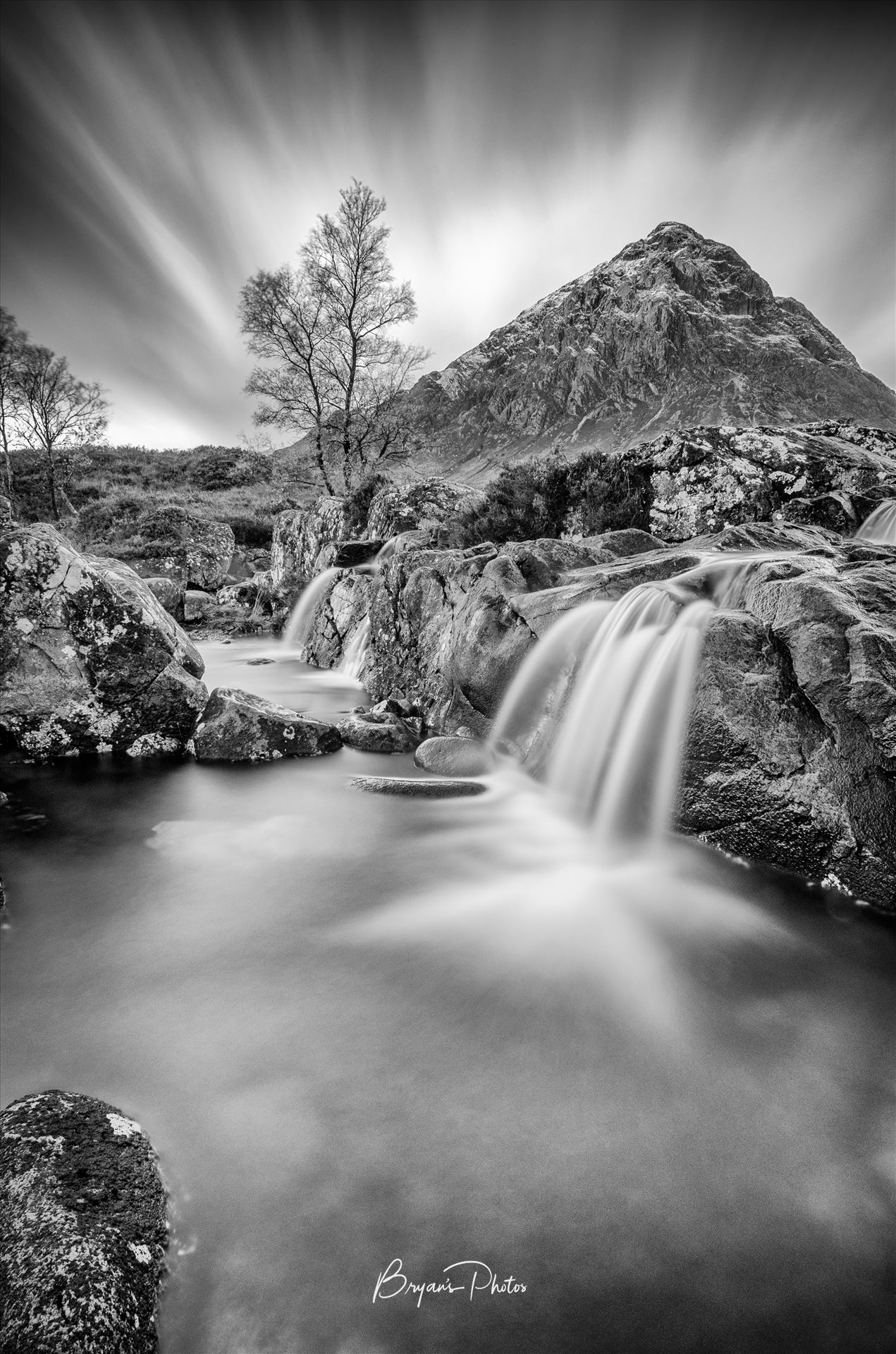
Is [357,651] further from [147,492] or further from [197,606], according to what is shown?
[147,492]

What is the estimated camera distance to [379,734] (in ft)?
23.1

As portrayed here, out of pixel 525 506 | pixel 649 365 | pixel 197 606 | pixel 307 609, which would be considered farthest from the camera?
pixel 649 365

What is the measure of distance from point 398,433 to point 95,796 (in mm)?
15872

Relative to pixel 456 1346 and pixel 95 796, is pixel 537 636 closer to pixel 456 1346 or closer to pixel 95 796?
pixel 95 796

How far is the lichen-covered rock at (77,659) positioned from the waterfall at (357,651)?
13.4ft

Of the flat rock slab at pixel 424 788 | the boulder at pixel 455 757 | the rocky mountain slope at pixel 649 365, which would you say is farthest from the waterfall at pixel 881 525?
the rocky mountain slope at pixel 649 365

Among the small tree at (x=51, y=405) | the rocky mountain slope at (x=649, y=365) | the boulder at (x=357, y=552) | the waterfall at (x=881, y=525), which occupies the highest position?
the rocky mountain slope at (x=649, y=365)

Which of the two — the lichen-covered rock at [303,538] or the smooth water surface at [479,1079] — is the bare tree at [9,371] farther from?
the smooth water surface at [479,1079]

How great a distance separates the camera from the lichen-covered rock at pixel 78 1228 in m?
1.38

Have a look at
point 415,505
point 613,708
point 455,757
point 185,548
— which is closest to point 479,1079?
point 613,708

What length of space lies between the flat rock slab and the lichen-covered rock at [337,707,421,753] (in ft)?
3.82

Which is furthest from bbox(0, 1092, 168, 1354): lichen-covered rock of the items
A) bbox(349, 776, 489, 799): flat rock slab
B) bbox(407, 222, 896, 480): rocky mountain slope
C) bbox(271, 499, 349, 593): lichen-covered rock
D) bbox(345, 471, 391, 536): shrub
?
bbox(407, 222, 896, 480): rocky mountain slope
